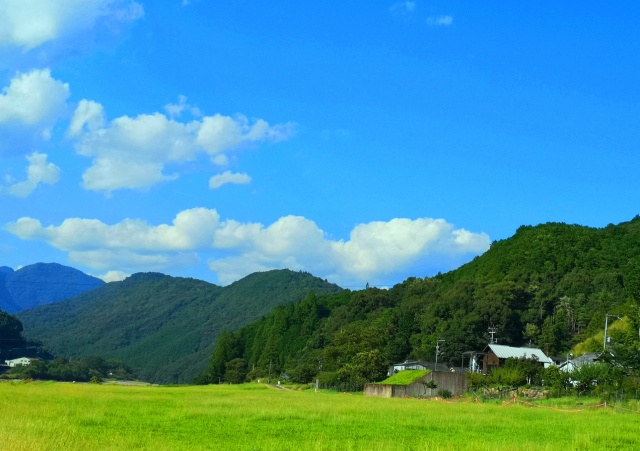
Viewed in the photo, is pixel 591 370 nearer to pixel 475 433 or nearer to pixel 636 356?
pixel 636 356

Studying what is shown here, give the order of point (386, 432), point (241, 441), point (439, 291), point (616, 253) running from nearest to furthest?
point (241, 441) → point (386, 432) → point (616, 253) → point (439, 291)

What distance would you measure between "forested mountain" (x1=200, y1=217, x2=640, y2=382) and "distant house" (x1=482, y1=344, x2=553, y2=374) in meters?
10.5

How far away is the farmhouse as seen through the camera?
74.3 metres

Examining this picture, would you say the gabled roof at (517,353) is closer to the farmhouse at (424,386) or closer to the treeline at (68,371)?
the farmhouse at (424,386)

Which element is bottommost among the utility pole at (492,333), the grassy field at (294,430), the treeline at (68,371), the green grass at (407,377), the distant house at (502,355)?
the treeline at (68,371)

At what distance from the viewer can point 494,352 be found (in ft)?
325

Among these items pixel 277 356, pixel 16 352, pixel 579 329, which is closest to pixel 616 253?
pixel 579 329

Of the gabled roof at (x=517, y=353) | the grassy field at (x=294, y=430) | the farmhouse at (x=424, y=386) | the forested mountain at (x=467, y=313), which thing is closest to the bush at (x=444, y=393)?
the farmhouse at (x=424, y=386)

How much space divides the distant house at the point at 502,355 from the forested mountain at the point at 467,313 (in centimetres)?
1053

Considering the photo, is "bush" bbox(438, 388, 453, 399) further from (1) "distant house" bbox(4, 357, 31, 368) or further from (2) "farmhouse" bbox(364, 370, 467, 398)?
(1) "distant house" bbox(4, 357, 31, 368)

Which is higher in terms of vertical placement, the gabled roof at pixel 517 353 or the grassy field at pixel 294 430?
the gabled roof at pixel 517 353

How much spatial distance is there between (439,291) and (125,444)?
138179mm

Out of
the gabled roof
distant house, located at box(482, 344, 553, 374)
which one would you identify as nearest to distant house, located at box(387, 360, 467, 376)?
distant house, located at box(482, 344, 553, 374)

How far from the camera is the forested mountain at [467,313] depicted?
109875mm
